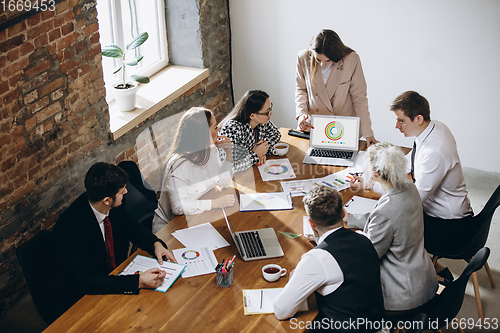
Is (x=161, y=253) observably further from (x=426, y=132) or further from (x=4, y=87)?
(x=426, y=132)

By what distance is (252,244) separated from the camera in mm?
2525

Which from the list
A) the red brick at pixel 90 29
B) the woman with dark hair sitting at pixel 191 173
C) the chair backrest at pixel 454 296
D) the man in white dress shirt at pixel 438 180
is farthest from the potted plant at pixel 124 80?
the chair backrest at pixel 454 296

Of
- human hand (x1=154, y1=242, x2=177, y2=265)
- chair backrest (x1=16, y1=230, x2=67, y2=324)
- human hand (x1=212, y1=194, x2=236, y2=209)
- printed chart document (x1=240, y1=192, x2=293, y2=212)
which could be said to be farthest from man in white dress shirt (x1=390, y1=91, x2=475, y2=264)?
chair backrest (x1=16, y1=230, x2=67, y2=324)

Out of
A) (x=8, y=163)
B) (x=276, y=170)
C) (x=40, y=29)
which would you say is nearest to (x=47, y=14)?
(x=40, y=29)

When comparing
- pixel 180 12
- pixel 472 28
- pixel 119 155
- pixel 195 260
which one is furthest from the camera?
pixel 180 12

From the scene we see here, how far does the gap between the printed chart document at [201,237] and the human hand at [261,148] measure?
89cm

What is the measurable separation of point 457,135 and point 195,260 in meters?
3.50

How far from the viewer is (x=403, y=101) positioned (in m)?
2.95

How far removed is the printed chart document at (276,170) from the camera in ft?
10.7

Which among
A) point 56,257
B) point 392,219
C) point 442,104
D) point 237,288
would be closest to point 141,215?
point 56,257

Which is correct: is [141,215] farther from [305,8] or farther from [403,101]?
[305,8]

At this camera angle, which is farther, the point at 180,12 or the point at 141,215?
the point at 180,12

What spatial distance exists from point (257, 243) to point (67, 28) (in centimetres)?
199

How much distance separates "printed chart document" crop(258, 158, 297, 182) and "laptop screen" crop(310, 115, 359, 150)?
339 mm
